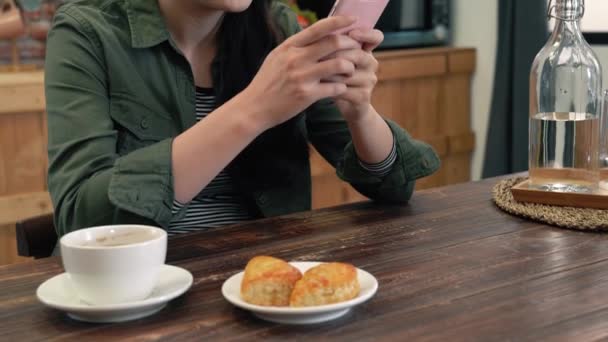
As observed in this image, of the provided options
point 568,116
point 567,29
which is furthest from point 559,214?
point 567,29

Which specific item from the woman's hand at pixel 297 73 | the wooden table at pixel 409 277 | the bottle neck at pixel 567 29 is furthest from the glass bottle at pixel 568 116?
the woman's hand at pixel 297 73

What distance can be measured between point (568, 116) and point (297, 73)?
0.46 m

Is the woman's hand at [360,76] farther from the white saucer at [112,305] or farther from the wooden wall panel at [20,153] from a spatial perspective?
the wooden wall panel at [20,153]

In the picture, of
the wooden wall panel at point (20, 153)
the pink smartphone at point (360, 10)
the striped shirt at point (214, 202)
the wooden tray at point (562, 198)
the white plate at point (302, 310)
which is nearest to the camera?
the white plate at point (302, 310)

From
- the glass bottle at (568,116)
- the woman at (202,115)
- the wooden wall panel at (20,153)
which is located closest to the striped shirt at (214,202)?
the woman at (202,115)

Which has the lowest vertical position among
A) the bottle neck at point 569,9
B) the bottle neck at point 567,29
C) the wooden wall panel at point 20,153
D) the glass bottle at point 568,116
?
the wooden wall panel at point 20,153

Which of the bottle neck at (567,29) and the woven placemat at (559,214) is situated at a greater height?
the bottle neck at (567,29)

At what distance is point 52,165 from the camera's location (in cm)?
126

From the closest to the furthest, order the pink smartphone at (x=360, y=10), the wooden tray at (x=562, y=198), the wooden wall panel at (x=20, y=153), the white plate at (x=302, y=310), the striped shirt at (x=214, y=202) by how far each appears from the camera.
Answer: the white plate at (x=302, y=310), the pink smartphone at (x=360, y=10), the wooden tray at (x=562, y=198), the striped shirt at (x=214, y=202), the wooden wall panel at (x=20, y=153)

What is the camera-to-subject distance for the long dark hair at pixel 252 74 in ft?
4.79

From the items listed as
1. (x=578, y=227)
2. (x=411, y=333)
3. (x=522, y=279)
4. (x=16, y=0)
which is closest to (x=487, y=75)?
(x=16, y=0)

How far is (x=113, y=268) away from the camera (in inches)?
33.5

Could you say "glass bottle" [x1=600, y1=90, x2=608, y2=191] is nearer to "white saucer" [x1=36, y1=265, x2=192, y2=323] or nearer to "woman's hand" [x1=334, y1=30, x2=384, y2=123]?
"woman's hand" [x1=334, y1=30, x2=384, y2=123]

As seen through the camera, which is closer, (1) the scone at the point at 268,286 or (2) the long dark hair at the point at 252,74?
(1) the scone at the point at 268,286
